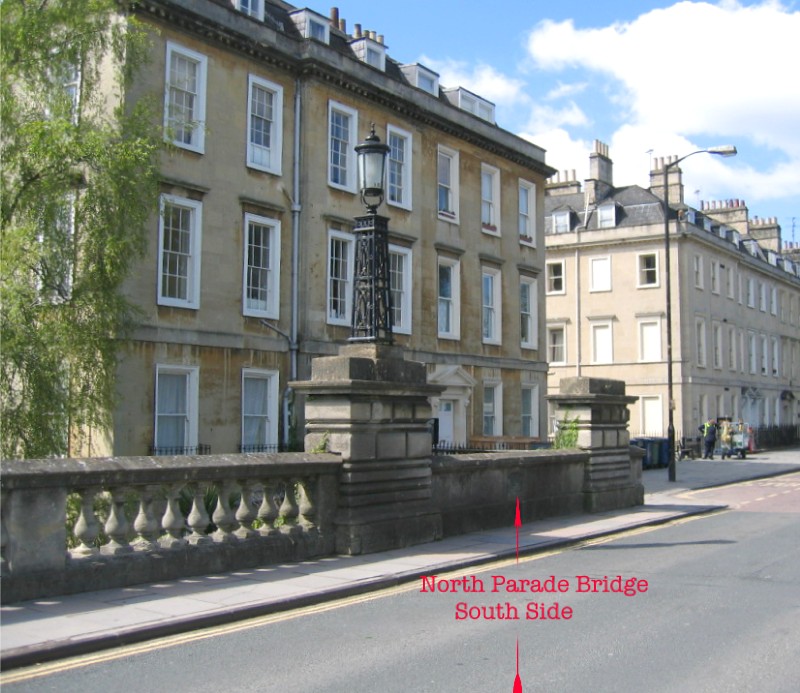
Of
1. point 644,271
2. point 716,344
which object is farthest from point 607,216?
point 716,344

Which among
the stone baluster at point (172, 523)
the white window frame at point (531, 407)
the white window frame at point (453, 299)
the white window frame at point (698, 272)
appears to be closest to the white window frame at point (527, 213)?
the white window frame at point (453, 299)

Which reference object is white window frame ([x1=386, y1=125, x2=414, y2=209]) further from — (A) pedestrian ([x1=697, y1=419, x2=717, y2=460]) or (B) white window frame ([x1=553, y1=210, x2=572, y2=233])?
(B) white window frame ([x1=553, y1=210, x2=572, y2=233])

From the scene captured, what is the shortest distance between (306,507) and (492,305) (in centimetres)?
2060

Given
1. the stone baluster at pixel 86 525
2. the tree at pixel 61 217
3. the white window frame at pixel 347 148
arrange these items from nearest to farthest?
1. the stone baluster at pixel 86 525
2. the tree at pixel 61 217
3. the white window frame at pixel 347 148

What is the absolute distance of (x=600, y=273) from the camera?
1908 inches

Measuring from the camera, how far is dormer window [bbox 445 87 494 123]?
3117 centimetres

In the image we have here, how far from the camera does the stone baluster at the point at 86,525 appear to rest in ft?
28.1

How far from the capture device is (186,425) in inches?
800

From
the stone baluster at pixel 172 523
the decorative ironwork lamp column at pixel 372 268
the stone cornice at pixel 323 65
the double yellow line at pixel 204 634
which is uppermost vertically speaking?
the stone cornice at pixel 323 65

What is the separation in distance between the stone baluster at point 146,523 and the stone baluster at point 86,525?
20.3 inches

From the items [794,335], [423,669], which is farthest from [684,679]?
[794,335]

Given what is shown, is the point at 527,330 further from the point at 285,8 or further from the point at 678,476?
the point at 285,8

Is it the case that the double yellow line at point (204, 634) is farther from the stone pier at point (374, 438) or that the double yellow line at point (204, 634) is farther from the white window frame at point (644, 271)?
the white window frame at point (644, 271)

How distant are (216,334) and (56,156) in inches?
321
